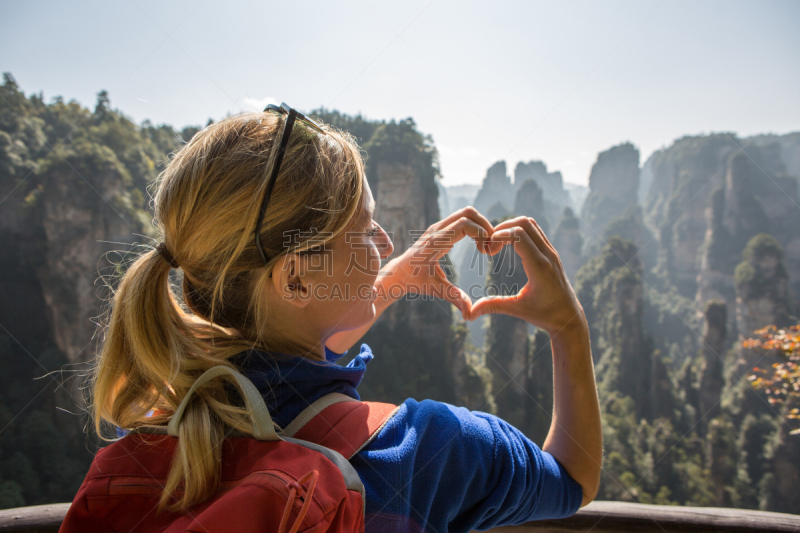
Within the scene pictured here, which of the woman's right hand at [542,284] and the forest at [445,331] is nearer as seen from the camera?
the woman's right hand at [542,284]

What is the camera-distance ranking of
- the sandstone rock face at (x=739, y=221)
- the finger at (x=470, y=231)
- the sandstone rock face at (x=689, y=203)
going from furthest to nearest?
the sandstone rock face at (x=689, y=203)
the sandstone rock face at (x=739, y=221)
the finger at (x=470, y=231)

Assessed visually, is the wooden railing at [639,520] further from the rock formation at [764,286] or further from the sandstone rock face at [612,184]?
the sandstone rock face at [612,184]

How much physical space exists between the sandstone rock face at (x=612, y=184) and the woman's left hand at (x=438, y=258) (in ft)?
202

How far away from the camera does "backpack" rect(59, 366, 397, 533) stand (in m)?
0.51

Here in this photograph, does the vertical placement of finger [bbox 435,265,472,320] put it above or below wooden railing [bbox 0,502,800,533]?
above

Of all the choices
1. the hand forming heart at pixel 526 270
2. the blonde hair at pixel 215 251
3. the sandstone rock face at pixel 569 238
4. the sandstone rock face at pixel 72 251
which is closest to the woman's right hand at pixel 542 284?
the hand forming heart at pixel 526 270

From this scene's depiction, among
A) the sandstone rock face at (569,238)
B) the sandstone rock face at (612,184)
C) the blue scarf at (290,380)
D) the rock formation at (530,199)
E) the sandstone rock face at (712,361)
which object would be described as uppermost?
the sandstone rock face at (612,184)

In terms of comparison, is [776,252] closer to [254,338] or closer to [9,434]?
[254,338]

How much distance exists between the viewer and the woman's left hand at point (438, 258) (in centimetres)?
123

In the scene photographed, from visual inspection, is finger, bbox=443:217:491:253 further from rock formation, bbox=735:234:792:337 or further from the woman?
rock formation, bbox=735:234:792:337

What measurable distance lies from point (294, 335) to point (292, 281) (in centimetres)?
13

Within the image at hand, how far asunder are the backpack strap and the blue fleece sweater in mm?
17

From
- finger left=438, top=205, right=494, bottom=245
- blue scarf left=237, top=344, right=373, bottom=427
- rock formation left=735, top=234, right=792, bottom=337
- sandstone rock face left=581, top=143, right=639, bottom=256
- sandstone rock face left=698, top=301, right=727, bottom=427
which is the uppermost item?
sandstone rock face left=581, top=143, right=639, bottom=256

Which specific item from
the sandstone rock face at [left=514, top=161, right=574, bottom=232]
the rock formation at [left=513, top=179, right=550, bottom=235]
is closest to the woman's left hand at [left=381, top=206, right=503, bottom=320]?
the rock formation at [left=513, top=179, right=550, bottom=235]
